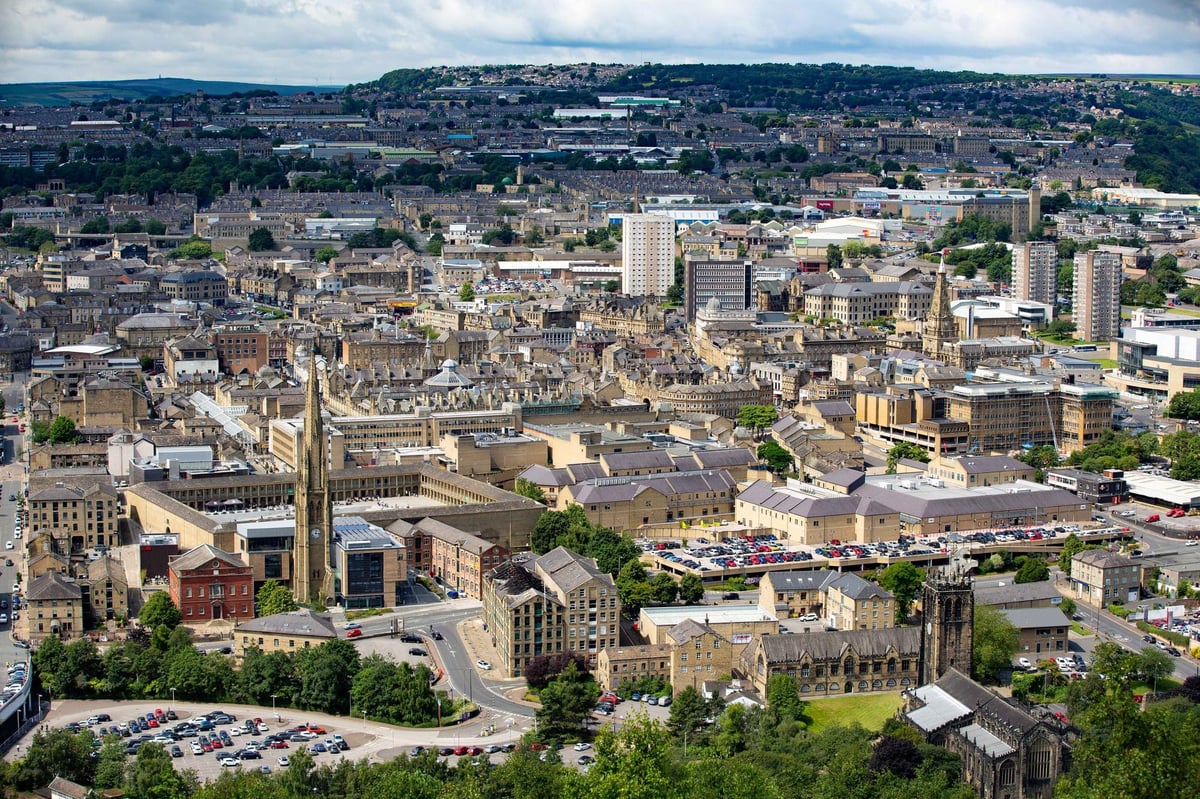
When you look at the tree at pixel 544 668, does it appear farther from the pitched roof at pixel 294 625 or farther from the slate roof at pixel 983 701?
the slate roof at pixel 983 701

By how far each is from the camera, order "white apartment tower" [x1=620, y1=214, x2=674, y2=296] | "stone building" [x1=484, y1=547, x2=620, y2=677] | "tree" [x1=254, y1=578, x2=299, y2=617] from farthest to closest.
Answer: "white apartment tower" [x1=620, y1=214, x2=674, y2=296] → "tree" [x1=254, y1=578, x2=299, y2=617] → "stone building" [x1=484, y1=547, x2=620, y2=677]

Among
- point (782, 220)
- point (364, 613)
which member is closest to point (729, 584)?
point (364, 613)

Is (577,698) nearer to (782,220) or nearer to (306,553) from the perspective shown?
(306,553)

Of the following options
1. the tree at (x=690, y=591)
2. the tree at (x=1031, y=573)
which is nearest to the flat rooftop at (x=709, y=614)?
the tree at (x=690, y=591)

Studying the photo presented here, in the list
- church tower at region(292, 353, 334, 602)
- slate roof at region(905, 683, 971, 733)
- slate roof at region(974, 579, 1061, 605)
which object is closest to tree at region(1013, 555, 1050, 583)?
slate roof at region(974, 579, 1061, 605)

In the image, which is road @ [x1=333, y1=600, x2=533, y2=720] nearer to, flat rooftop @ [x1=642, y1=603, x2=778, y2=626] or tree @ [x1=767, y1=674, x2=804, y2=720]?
flat rooftop @ [x1=642, y1=603, x2=778, y2=626]
